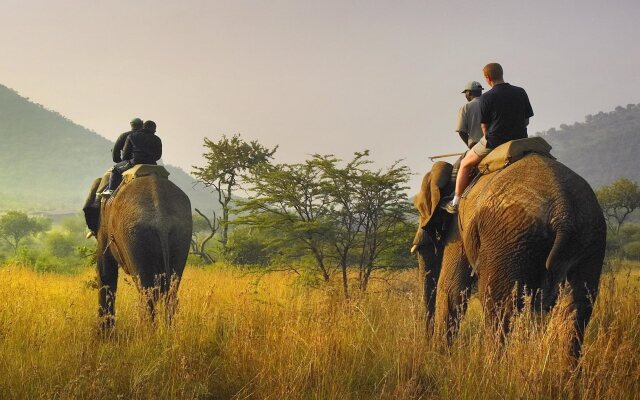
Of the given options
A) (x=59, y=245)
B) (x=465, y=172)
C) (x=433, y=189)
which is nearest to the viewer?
(x=465, y=172)

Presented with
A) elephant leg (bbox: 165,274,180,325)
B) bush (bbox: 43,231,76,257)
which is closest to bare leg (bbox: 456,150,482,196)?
elephant leg (bbox: 165,274,180,325)

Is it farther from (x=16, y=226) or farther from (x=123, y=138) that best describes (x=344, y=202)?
(x=16, y=226)

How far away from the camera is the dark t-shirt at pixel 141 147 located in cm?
749

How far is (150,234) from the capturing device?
20.2ft

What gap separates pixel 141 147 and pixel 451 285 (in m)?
4.66

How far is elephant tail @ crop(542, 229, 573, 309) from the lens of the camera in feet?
12.2

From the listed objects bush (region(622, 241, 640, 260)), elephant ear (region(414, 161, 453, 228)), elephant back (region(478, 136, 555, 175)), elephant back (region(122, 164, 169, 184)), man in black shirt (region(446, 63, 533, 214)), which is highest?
man in black shirt (region(446, 63, 533, 214))

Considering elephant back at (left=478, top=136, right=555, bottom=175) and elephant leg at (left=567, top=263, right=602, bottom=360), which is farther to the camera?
elephant back at (left=478, top=136, right=555, bottom=175)

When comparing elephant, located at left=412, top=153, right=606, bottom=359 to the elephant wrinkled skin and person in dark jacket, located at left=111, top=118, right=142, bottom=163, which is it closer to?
the elephant wrinkled skin

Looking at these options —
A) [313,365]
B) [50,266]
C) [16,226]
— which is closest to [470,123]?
[313,365]

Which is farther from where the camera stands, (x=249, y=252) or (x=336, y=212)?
(x=249, y=252)

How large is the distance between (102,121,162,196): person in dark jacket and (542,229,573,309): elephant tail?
549cm

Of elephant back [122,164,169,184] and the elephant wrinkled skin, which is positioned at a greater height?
elephant back [122,164,169,184]

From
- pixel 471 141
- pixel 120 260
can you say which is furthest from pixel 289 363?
pixel 120 260
